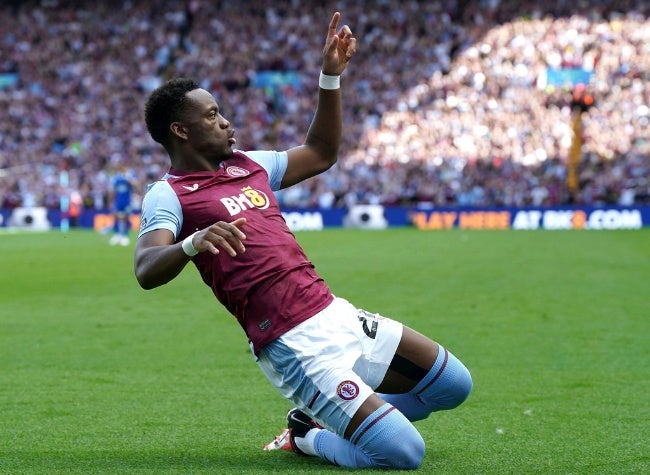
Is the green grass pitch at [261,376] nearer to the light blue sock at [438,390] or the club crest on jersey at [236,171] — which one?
the light blue sock at [438,390]

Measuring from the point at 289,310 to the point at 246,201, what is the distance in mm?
637

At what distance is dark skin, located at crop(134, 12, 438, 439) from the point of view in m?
4.76

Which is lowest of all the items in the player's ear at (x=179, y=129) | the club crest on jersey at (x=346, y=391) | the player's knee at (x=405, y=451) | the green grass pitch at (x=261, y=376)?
the green grass pitch at (x=261, y=376)

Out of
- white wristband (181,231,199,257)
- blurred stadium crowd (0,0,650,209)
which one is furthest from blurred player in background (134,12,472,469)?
blurred stadium crowd (0,0,650,209)

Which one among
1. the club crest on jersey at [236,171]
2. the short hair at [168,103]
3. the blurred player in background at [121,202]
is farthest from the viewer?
the blurred player in background at [121,202]

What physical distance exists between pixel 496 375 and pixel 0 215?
36.3m

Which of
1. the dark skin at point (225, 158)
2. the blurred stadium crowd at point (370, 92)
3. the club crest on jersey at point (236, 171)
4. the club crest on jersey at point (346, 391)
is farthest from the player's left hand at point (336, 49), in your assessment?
the blurred stadium crowd at point (370, 92)

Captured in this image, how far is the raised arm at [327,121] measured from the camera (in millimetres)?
5812

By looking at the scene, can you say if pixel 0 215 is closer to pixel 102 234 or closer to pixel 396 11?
pixel 102 234

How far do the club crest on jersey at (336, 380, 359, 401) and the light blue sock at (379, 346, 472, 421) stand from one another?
0.64 meters

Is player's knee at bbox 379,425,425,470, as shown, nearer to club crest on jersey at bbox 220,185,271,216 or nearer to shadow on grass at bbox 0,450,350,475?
shadow on grass at bbox 0,450,350,475

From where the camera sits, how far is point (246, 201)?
5.48 meters

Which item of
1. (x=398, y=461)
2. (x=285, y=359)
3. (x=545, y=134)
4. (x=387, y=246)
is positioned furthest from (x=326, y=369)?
(x=545, y=134)

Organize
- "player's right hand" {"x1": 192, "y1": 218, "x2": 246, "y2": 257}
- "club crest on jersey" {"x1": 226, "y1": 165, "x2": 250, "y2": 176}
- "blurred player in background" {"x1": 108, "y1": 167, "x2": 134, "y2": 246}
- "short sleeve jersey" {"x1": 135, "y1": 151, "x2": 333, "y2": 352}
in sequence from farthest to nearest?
"blurred player in background" {"x1": 108, "y1": 167, "x2": 134, "y2": 246} < "club crest on jersey" {"x1": 226, "y1": 165, "x2": 250, "y2": 176} < "short sleeve jersey" {"x1": 135, "y1": 151, "x2": 333, "y2": 352} < "player's right hand" {"x1": 192, "y1": 218, "x2": 246, "y2": 257}
